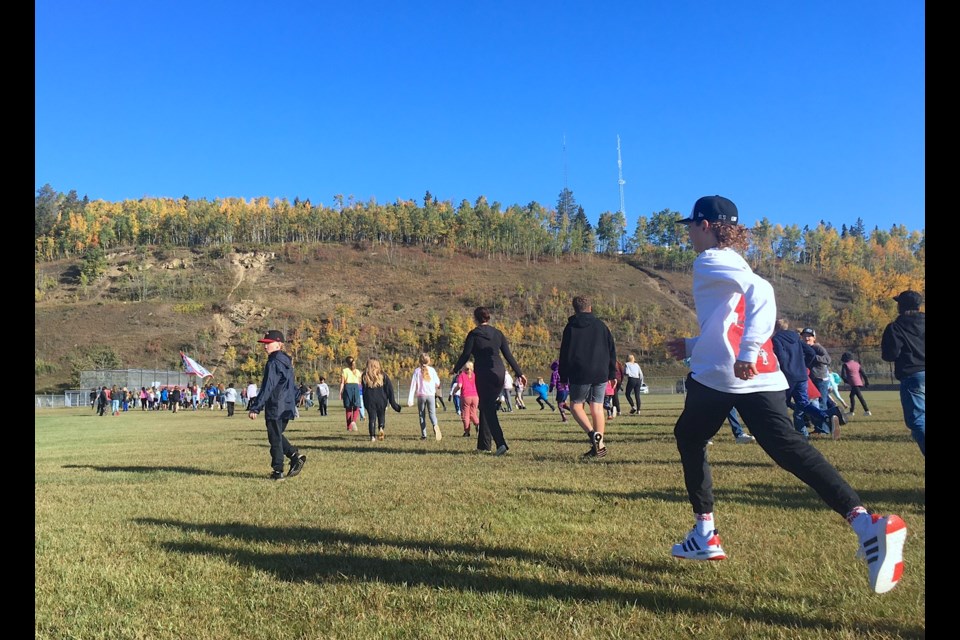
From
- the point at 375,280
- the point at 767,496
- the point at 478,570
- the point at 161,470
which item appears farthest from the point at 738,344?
the point at 375,280

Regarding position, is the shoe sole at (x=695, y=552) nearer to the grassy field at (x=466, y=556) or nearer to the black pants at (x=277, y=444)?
the grassy field at (x=466, y=556)

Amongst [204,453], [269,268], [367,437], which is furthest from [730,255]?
[269,268]

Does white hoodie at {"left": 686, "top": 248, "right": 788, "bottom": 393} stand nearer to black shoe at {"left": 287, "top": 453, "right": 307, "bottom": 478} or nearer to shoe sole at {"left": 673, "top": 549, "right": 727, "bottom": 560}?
shoe sole at {"left": 673, "top": 549, "right": 727, "bottom": 560}

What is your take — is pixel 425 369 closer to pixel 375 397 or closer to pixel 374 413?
pixel 375 397

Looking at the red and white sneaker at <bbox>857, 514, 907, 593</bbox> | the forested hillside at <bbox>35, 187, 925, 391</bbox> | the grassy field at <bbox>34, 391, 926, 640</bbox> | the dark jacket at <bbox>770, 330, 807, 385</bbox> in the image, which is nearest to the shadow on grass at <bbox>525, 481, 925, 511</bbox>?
the grassy field at <bbox>34, 391, 926, 640</bbox>

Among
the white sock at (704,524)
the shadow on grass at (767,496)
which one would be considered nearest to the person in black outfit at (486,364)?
the shadow on grass at (767,496)

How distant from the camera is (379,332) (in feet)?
372

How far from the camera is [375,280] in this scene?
13625 cm

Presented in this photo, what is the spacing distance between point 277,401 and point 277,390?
0.47ft

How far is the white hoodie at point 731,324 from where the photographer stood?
4.11m

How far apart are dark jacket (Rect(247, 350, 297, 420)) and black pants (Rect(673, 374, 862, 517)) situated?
616cm

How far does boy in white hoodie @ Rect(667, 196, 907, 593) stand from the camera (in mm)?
3965

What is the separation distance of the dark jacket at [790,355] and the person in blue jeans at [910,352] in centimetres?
322

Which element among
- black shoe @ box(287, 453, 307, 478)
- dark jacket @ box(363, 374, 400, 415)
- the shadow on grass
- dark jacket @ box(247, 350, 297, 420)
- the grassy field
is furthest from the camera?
dark jacket @ box(363, 374, 400, 415)
